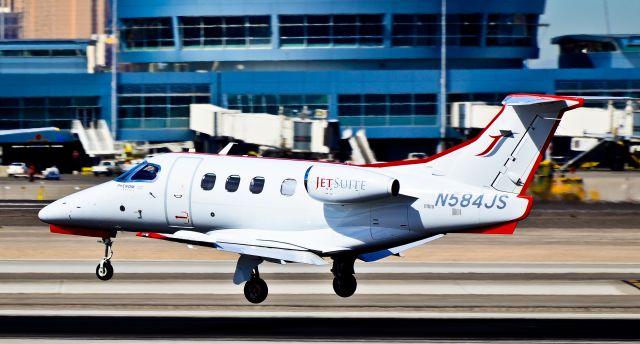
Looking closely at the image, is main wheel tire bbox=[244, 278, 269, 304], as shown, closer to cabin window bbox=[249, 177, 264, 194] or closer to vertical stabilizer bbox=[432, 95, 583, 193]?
cabin window bbox=[249, 177, 264, 194]

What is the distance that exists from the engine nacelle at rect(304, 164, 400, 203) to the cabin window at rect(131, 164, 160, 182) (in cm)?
463

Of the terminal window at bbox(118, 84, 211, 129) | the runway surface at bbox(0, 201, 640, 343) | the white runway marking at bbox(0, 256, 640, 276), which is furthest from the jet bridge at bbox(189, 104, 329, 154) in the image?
the white runway marking at bbox(0, 256, 640, 276)

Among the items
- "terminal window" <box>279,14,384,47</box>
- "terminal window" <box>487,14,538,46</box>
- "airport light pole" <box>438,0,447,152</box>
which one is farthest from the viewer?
"terminal window" <box>487,14,538,46</box>

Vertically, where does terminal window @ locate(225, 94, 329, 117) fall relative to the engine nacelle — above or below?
above

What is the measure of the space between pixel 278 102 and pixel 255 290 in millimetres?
88294

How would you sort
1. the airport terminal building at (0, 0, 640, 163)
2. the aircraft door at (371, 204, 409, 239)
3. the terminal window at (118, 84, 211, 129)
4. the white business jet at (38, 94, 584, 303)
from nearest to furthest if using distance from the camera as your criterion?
the white business jet at (38, 94, 584, 303) → the aircraft door at (371, 204, 409, 239) → the airport terminal building at (0, 0, 640, 163) → the terminal window at (118, 84, 211, 129)

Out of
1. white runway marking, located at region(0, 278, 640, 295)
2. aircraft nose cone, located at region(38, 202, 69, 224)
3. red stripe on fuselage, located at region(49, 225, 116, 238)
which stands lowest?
white runway marking, located at region(0, 278, 640, 295)

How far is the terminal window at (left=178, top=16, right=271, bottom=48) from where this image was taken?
118m

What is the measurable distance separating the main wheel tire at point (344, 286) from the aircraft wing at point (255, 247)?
5.95 ft

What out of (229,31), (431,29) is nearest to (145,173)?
(229,31)

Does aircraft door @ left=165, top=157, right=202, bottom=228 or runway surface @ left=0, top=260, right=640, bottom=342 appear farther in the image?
aircraft door @ left=165, top=157, right=202, bottom=228

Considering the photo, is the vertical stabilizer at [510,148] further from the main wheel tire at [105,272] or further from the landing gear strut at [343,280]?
the main wheel tire at [105,272]

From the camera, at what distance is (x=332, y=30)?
384 feet

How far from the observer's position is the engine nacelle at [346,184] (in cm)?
2900
